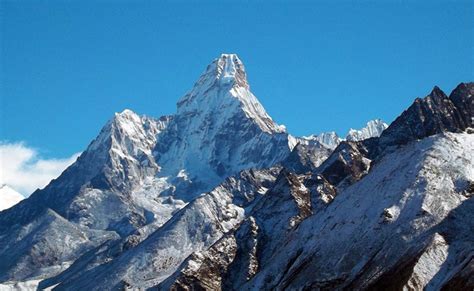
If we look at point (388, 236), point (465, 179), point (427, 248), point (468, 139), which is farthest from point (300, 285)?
point (468, 139)

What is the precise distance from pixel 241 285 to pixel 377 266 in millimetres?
58789

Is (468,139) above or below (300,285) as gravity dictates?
above

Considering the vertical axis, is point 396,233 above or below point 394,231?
below

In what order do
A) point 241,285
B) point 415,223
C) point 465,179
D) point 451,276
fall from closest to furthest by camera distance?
point 451,276
point 415,223
point 465,179
point 241,285

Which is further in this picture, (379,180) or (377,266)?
(379,180)

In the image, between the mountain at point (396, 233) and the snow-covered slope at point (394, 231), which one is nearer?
the mountain at point (396, 233)

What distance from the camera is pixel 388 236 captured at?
156 m

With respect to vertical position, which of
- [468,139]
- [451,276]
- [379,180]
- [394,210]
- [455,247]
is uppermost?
[468,139]

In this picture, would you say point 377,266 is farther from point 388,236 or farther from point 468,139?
point 468,139

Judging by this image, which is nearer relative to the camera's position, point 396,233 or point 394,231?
point 396,233

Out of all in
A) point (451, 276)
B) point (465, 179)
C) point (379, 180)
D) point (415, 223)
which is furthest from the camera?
point (379, 180)

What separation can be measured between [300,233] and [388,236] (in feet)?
129

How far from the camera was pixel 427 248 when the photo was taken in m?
143

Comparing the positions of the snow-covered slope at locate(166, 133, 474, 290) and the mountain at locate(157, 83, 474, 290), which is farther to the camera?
the snow-covered slope at locate(166, 133, 474, 290)
